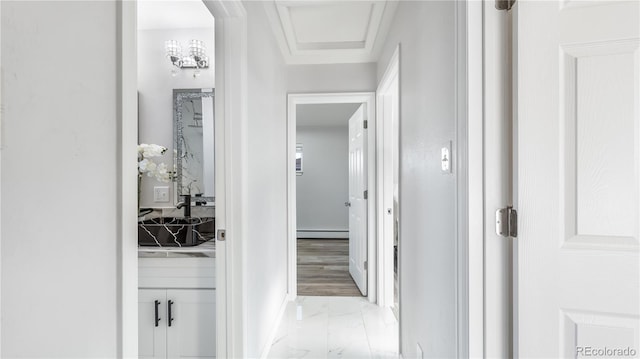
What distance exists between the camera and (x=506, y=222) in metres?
0.98

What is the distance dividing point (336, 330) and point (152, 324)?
4.46 feet

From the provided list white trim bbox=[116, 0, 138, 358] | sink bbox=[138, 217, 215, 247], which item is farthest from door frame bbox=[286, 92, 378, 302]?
white trim bbox=[116, 0, 138, 358]

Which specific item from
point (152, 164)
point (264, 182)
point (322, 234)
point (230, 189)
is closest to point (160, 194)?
point (152, 164)

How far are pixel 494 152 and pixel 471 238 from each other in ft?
0.96

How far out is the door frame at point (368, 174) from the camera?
297cm

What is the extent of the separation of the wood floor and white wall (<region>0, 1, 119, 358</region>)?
9.04 ft

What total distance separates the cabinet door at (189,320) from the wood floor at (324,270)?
1640mm

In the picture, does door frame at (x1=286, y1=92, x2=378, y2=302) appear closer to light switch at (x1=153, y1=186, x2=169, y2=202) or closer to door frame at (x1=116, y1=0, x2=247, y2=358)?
light switch at (x1=153, y1=186, x2=169, y2=202)

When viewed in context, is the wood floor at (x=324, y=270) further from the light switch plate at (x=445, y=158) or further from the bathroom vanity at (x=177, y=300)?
the light switch plate at (x=445, y=158)

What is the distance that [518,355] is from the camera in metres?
0.96

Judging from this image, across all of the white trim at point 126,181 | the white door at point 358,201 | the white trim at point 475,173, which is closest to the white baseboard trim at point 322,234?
the white door at point 358,201

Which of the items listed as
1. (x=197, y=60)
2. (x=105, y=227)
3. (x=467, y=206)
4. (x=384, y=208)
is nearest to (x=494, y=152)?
(x=467, y=206)

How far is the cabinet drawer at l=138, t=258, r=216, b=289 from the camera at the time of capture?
5.34ft

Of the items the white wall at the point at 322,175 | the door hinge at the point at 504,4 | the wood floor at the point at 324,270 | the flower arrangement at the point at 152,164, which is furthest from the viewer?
the white wall at the point at 322,175
